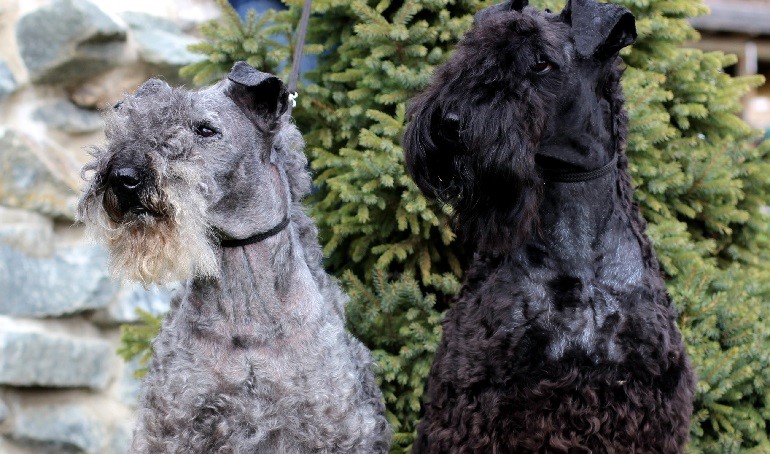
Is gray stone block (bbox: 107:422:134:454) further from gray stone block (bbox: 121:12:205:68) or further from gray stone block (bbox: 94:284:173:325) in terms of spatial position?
gray stone block (bbox: 121:12:205:68)

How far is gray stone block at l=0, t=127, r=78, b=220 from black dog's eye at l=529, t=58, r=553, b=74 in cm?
244

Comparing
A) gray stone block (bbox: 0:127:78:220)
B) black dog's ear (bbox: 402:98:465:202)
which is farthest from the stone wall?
black dog's ear (bbox: 402:98:465:202)

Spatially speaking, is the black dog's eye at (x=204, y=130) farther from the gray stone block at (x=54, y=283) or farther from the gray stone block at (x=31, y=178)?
the gray stone block at (x=54, y=283)

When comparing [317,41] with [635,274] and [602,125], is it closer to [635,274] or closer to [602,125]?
[602,125]

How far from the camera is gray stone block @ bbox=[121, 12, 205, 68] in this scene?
14.3ft

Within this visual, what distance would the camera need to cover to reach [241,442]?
2.47m

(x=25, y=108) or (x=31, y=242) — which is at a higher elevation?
(x=25, y=108)

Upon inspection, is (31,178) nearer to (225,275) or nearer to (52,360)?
(52,360)

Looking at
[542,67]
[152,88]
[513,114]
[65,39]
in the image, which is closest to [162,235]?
[152,88]

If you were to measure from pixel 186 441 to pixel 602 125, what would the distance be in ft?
4.92

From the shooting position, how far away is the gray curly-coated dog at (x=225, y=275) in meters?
2.38

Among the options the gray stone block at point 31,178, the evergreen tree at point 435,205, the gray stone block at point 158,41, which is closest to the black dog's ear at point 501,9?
the evergreen tree at point 435,205

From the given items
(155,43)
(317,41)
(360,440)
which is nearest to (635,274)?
(360,440)

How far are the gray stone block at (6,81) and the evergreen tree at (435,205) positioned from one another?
3.19 ft
